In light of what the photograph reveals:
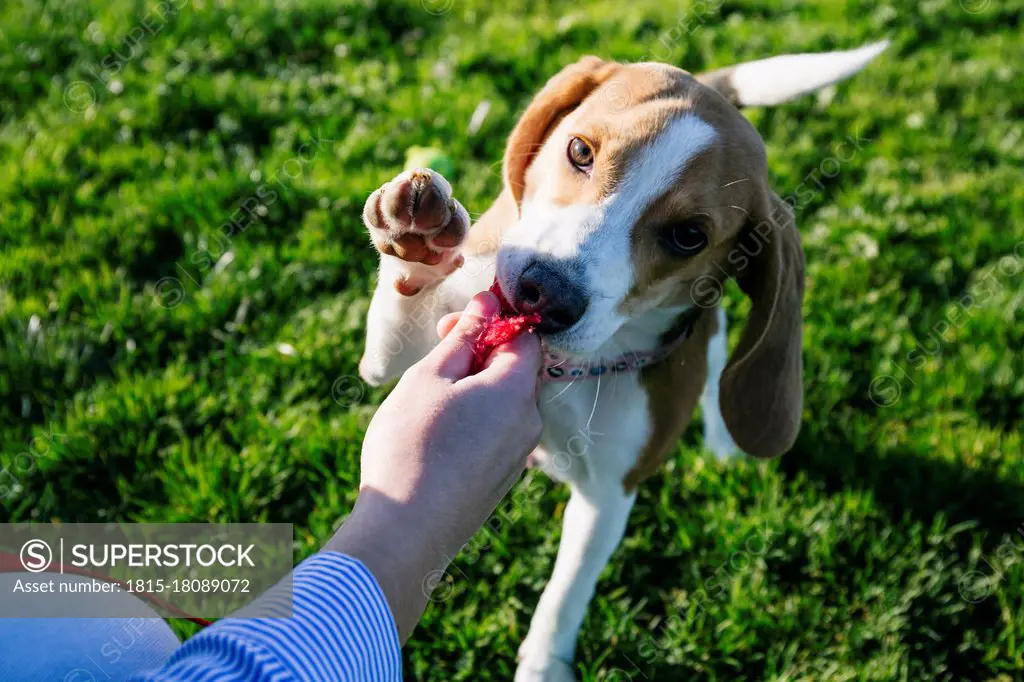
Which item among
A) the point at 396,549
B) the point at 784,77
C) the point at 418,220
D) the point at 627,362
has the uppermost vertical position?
the point at 418,220

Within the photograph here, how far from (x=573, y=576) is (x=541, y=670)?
35 centimetres

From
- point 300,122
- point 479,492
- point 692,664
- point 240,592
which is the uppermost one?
point 479,492

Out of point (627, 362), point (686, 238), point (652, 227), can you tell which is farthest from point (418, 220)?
point (627, 362)

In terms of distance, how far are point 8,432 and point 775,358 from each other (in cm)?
288

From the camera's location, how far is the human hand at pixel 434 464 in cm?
194

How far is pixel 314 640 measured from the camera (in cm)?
172

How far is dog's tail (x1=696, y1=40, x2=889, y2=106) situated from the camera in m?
3.46

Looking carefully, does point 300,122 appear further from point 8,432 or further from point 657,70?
point 657,70

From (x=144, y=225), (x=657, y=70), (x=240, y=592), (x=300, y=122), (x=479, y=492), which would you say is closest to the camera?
(x=479, y=492)

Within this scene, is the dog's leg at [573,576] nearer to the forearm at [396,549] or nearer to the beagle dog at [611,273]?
the beagle dog at [611,273]

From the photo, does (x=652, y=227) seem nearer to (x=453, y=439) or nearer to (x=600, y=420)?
(x=600, y=420)

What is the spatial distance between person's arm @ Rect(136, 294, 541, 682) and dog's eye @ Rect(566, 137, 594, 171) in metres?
0.64

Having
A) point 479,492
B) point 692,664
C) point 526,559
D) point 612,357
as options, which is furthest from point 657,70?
point 692,664

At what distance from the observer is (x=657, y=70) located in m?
2.90
